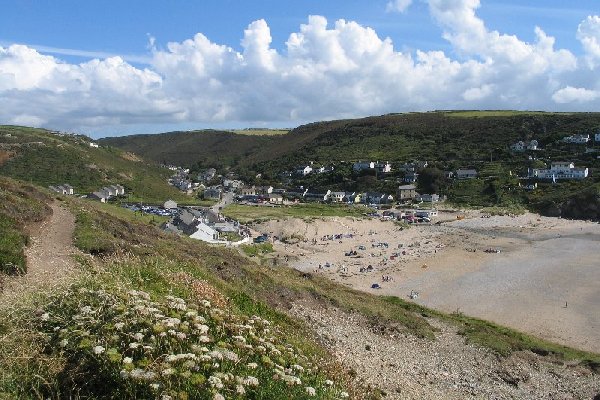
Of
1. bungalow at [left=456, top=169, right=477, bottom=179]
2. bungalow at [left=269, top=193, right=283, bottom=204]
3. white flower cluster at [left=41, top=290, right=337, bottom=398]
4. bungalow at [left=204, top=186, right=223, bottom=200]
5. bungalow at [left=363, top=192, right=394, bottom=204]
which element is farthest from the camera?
bungalow at [left=456, top=169, right=477, bottom=179]

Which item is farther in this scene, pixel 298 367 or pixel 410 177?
pixel 410 177

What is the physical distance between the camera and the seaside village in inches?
2137

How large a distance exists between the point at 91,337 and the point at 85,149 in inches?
4254

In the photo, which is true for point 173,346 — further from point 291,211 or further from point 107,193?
point 291,211

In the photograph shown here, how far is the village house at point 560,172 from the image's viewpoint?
92.1 m

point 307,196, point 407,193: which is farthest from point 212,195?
point 407,193

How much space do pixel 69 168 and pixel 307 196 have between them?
43514 millimetres

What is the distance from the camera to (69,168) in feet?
286

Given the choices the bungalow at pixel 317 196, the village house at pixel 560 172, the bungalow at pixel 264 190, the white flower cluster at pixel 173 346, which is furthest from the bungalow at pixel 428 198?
the white flower cluster at pixel 173 346

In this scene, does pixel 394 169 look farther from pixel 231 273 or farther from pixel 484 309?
pixel 231 273

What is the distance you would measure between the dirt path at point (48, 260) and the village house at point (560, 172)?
3534 inches

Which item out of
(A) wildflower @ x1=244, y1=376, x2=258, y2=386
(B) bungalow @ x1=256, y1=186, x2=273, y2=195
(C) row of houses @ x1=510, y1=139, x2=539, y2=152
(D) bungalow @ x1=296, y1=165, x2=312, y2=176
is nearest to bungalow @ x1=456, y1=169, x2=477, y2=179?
(C) row of houses @ x1=510, y1=139, x2=539, y2=152

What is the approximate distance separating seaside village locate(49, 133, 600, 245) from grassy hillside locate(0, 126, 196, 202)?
3.83 m

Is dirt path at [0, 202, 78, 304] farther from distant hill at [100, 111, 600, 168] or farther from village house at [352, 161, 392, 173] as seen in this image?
distant hill at [100, 111, 600, 168]
